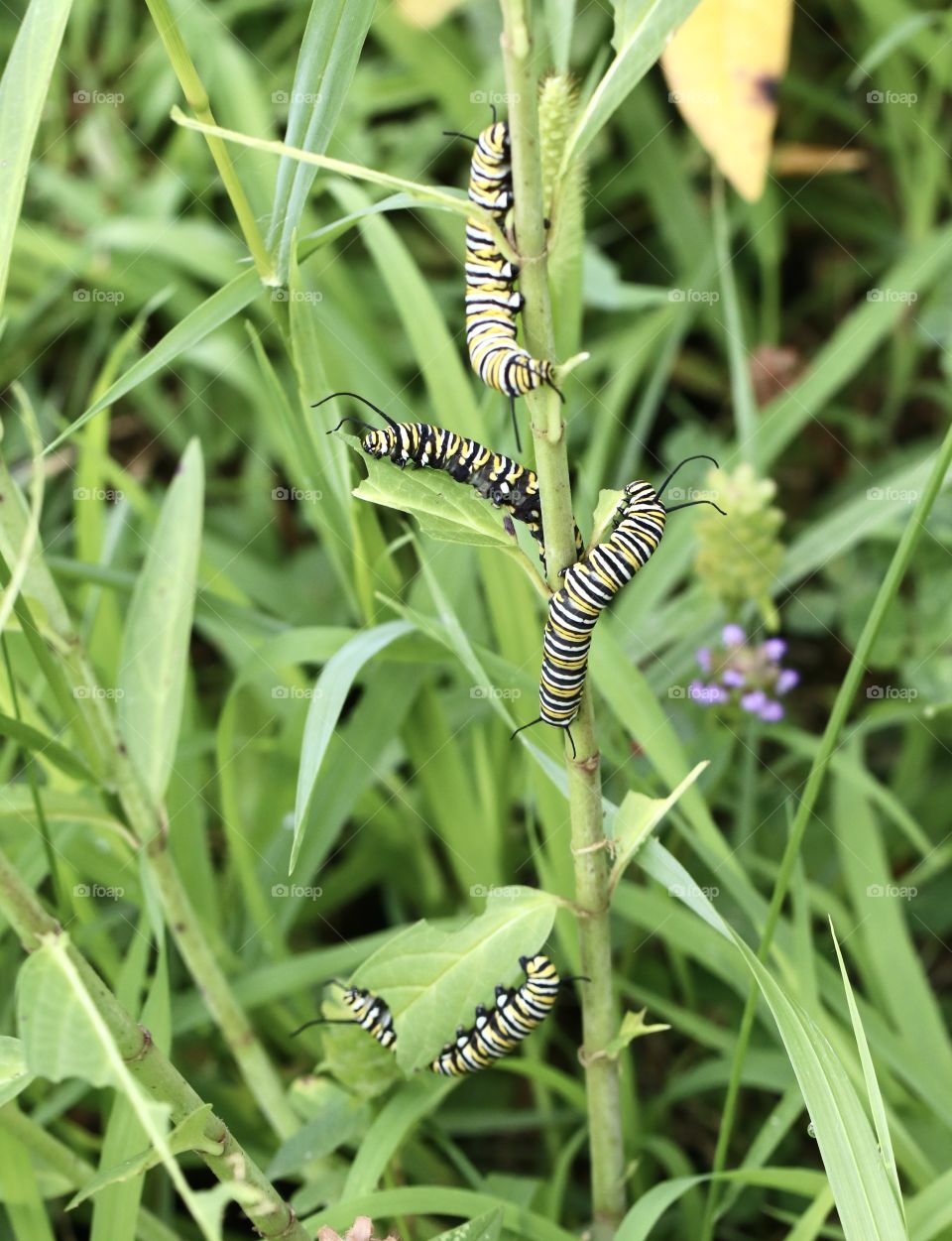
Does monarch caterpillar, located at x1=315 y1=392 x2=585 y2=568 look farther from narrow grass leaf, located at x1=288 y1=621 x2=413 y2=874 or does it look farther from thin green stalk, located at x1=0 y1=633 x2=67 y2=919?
thin green stalk, located at x1=0 y1=633 x2=67 y2=919

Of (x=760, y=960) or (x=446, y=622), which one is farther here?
(x=446, y=622)

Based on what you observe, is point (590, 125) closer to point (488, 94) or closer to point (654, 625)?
point (654, 625)

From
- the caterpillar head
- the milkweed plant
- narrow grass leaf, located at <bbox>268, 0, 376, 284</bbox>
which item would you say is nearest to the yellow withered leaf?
the milkweed plant

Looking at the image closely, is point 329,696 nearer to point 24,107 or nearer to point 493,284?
point 493,284

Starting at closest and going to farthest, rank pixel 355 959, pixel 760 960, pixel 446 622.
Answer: pixel 760 960, pixel 446 622, pixel 355 959

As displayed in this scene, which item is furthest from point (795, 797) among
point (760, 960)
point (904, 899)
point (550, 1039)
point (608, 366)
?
point (608, 366)

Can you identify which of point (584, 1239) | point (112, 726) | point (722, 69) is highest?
point (722, 69)
